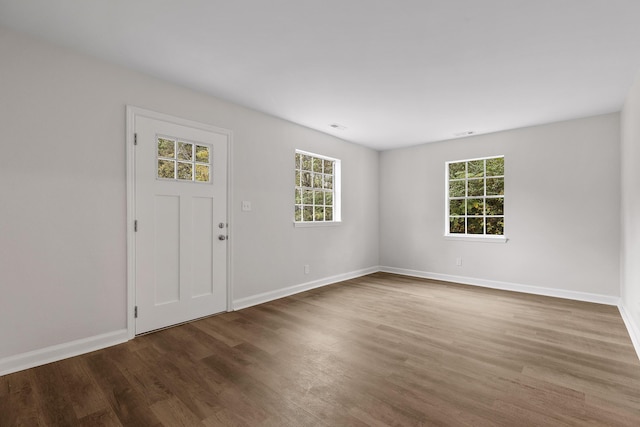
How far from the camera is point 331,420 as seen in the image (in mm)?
1747

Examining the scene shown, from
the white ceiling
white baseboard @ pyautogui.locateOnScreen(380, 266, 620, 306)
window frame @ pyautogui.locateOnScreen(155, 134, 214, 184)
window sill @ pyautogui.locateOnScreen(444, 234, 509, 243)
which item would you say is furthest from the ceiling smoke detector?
window frame @ pyautogui.locateOnScreen(155, 134, 214, 184)

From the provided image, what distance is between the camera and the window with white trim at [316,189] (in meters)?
4.84

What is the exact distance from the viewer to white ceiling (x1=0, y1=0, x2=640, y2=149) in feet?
6.76

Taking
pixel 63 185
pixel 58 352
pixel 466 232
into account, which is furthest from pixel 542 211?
pixel 58 352

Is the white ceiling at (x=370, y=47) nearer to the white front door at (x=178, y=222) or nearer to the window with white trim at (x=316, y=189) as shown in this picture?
the white front door at (x=178, y=222)

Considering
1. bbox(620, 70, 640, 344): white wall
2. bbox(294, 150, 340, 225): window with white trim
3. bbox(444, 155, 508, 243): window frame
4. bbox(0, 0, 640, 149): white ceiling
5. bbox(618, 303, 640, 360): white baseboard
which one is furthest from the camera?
bbox(444, 155, 508, 243): window frame

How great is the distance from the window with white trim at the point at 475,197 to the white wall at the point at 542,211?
0.63 ft

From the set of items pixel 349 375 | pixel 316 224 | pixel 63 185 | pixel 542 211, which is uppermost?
pixel 63 185

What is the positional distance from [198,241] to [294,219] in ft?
5.05

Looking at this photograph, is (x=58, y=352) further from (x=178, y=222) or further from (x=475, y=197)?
(x=475, y=197)

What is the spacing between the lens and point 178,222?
3.26 m

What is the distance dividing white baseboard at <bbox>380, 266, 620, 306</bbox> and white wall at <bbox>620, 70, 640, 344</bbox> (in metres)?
0.39

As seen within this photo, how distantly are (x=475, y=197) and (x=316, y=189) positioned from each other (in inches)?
105

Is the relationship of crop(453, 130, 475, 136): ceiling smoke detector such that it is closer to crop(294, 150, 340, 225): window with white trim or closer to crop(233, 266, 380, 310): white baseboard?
crop(294, 150, 340, 225): window with white trim
